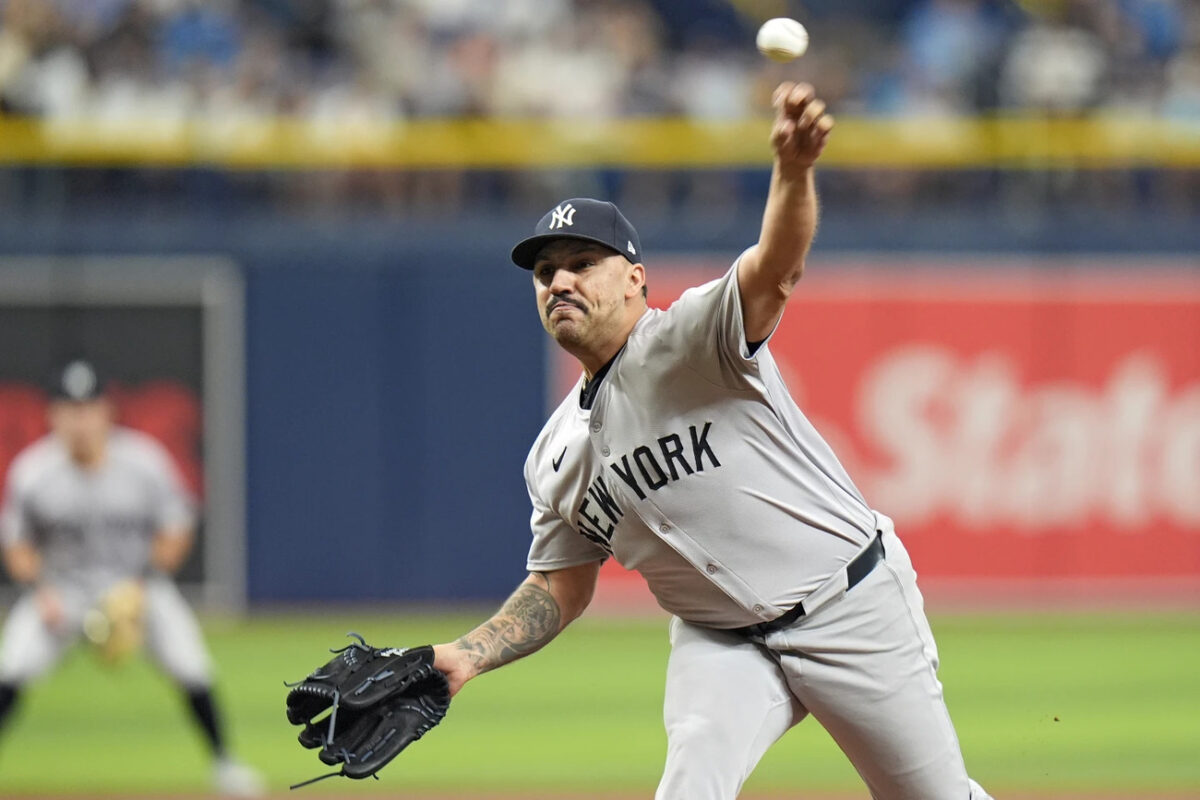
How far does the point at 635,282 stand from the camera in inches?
200

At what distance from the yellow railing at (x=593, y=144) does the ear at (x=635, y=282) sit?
1009 centimetres

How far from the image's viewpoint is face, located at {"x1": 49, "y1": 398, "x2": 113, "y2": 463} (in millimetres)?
9758

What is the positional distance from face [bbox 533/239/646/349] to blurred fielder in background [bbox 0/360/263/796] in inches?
200

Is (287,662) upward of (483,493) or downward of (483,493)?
downward

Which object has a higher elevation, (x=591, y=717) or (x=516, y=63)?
(x=516, y=63)

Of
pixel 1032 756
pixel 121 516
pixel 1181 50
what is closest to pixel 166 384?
pixel 121 516

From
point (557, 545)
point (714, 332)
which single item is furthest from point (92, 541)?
point (714, 332)

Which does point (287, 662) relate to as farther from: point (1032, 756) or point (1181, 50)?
point (1181, 50)

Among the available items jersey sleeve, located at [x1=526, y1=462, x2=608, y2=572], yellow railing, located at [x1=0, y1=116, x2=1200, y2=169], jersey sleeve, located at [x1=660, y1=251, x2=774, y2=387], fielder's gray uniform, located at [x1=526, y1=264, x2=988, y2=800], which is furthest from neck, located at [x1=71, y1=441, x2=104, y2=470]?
jersey sleeve, located at [x1=660, y1=251, x2=774, y2=387]

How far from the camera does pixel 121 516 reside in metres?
9.83

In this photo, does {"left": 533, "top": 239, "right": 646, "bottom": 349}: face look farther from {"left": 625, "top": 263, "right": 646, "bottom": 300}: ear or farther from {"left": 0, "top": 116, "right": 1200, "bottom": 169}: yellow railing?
{"left": 0, "top": 116, "right": 1200, "bottom": 169}: yellow railing

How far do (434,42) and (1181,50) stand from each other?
21.9 ft

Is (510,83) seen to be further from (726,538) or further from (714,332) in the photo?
(714,332)

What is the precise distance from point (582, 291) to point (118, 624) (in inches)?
199
